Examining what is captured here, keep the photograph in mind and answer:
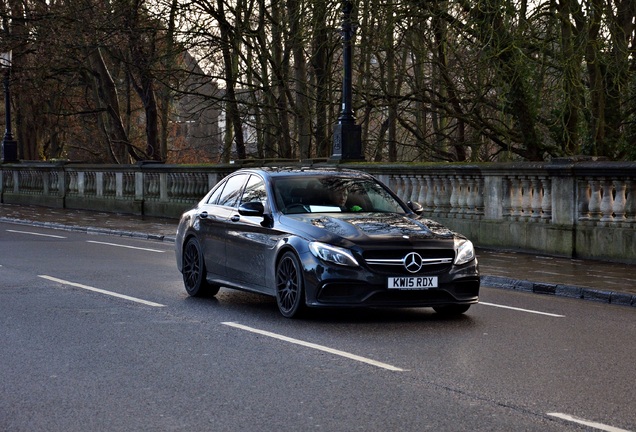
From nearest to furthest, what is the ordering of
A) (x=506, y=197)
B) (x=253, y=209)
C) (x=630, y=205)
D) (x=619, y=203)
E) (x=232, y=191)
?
(x=253, y=209) → (x=232, y=191) → (x=630, y=205) → (x=619, y=203) → (x=506, y=197)

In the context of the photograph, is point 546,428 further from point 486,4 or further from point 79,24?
point 79,24

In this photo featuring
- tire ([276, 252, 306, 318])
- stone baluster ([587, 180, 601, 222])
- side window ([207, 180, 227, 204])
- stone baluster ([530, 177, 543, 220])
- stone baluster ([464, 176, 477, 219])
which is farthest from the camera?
stone baluster ([464, 176, 477, 219])

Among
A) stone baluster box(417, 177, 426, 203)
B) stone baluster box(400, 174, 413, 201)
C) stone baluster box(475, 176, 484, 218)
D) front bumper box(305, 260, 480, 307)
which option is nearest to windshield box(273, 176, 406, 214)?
front bumper box(305, 260, 480, 307)

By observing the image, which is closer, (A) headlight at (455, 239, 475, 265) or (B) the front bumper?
(B) the front bumper

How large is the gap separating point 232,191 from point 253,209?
1460mm

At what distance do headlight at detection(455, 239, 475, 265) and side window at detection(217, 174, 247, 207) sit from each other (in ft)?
9.40

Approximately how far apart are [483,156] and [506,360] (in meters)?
27.6

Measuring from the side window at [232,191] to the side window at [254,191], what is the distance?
178 millimetres

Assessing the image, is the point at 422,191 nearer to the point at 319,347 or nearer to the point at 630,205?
the point at 630,205

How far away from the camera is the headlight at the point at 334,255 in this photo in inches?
451

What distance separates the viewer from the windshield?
41.9ft

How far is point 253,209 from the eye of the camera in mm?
12641

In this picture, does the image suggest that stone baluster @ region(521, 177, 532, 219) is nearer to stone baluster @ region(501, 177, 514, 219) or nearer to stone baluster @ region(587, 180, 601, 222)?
stone baluster @ region(501, 177, 514, 219)

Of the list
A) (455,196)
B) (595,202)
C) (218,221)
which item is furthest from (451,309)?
(455,196)
